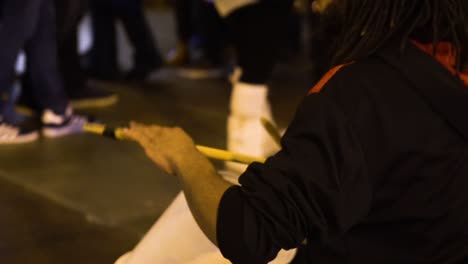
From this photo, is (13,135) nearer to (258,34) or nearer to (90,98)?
(90,98)

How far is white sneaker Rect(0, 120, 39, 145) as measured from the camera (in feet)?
13.3

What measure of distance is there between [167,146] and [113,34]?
175 inches

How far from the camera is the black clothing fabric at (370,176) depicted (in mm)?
1379

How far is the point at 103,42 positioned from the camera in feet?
19.2

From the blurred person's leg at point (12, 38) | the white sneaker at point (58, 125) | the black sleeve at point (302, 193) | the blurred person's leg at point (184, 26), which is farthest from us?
the blurred person's leg at point (184, 26)

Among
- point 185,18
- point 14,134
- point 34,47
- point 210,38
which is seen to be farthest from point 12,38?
point 185,18

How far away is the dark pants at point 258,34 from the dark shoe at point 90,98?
1669 mm

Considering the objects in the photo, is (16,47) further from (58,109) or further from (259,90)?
(259,90)

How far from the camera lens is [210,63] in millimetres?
6449

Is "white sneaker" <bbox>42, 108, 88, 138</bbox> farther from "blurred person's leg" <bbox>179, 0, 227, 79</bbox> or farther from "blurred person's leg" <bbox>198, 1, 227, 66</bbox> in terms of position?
"blurred person's leg" <bbox>198, 1, 227, 66</bbox>

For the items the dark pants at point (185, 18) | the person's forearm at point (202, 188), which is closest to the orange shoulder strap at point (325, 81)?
the person's forearm at point (202, 188)

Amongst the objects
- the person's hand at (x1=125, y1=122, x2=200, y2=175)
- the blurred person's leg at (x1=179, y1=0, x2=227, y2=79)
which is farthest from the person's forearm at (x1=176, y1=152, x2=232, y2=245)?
the blurred person's leg at (x1=179, y1=0, x2=227, y2=79)

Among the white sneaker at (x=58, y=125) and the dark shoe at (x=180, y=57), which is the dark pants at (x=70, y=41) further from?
the dark shoe at (x=180, y=57)

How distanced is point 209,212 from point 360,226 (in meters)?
0.28
